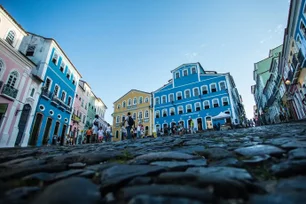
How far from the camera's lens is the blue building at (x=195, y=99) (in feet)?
89.3

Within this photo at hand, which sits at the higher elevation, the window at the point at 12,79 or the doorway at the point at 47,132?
the window at the point at 12,79

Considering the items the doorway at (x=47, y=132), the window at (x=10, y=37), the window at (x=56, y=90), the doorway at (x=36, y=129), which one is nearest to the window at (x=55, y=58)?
the window at (x=56, y=90)

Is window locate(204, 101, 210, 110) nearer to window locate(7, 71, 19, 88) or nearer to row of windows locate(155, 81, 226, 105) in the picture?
row of windows locate(155, 81, 226, 105)

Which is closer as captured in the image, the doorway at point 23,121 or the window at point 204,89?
the doorway at point 23,121

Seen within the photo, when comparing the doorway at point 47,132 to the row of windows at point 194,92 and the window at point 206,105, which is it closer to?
the row of windows at point 194,92

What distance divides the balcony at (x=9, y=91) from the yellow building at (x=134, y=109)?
20.4 meters

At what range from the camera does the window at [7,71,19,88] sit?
1330cm

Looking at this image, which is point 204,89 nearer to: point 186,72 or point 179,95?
point 179,95

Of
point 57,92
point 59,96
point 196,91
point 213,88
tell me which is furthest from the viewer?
point 196,91

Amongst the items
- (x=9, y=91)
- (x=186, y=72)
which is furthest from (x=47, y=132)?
(x=186, y=72)

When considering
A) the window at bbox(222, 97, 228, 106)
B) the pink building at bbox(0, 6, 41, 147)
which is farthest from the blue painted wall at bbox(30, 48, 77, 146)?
the window at bbox(222, 97, 228, 106)

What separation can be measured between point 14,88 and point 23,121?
3106 mm

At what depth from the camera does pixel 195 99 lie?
29.5m

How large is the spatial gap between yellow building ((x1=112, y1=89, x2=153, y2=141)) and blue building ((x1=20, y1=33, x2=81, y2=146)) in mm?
13278
